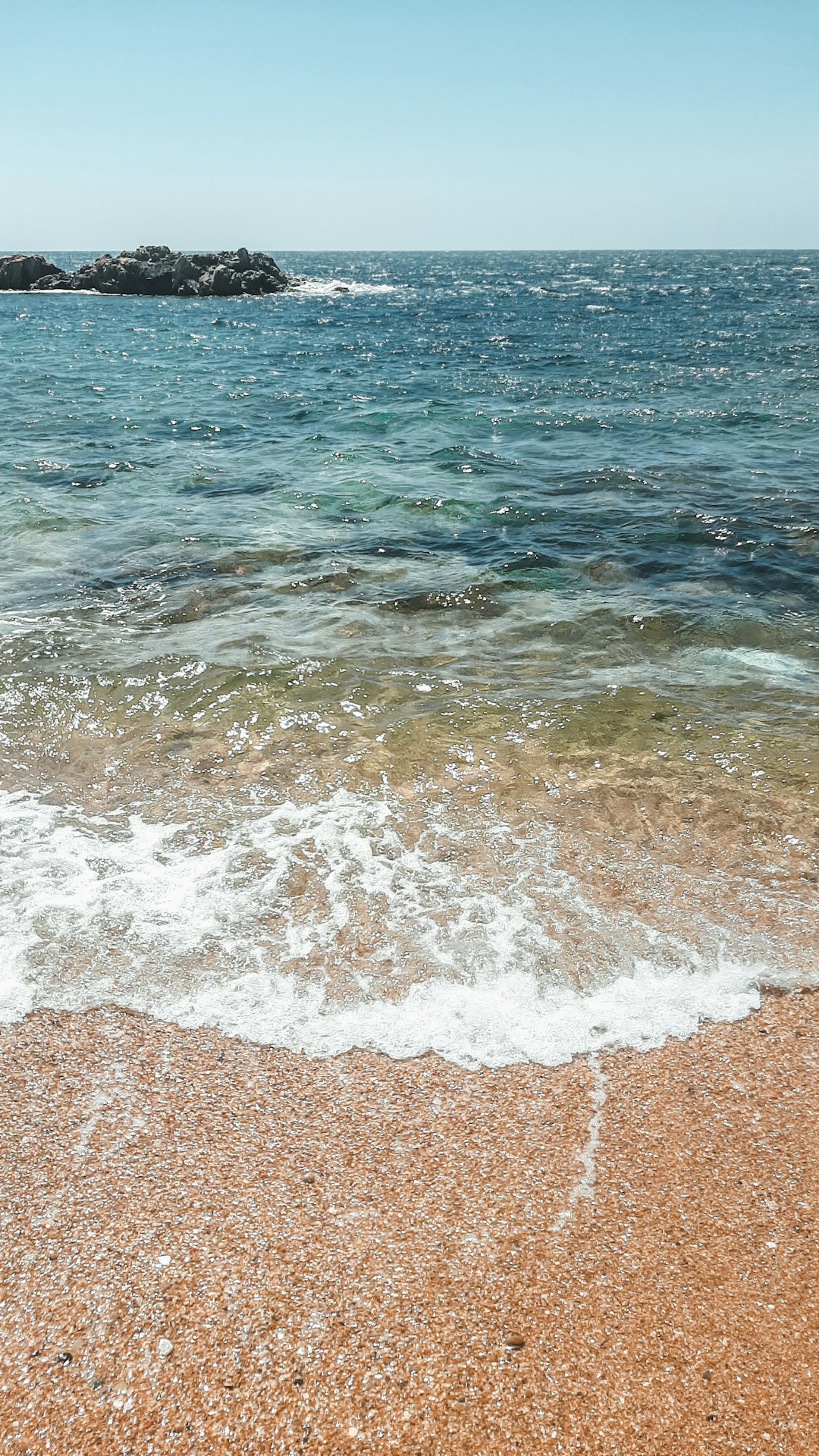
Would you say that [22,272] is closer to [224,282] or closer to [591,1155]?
[224,282]

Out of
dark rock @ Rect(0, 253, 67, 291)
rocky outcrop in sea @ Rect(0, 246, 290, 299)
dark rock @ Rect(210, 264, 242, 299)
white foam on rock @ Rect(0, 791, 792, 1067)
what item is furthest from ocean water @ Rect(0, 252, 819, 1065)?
dark rock @ Rect(0, 253, 67, 291)

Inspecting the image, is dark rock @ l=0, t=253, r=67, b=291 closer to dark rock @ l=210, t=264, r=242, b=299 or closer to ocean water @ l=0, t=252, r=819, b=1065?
dark rock @ l=210, t=264, r=242, b=299

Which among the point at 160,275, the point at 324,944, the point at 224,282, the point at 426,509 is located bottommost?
the point at 324,944

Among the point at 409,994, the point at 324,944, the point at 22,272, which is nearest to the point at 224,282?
the point at 22,272

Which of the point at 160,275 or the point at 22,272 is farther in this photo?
the point at 22,272

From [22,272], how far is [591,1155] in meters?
97.2

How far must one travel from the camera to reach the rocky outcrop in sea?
7700cm

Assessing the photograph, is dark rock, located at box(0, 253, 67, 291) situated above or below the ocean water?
above

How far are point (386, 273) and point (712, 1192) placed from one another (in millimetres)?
145176

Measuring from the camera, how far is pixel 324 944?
539 centimetres

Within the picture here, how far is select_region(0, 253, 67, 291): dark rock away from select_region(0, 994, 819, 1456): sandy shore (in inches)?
3724

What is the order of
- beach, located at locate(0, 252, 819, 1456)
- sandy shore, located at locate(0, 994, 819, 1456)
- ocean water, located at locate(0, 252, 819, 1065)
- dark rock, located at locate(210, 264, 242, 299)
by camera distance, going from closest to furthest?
sandy shore, located at locate(0, 994, 819, 1456) → beach, located at locate(0, 252, 819, 1456) → ocean water, located at locate(0, 252, 819, 1065) → dark rock, located at locate(210, 264, 242, 299)

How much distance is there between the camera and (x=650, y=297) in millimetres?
68812

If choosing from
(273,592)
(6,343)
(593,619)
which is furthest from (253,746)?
(6,343)
